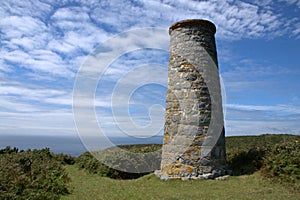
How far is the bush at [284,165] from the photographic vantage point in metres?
8.86

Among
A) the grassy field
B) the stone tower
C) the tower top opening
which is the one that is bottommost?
the grassy field

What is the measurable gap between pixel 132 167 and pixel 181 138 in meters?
4.65

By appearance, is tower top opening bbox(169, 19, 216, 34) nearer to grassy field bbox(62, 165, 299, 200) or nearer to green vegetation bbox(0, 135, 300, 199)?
green vegetation bbox(0, 135, 300, 199)

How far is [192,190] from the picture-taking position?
8922 mm

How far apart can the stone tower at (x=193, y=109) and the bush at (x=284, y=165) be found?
1799 millimetres

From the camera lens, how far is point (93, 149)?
1798cm

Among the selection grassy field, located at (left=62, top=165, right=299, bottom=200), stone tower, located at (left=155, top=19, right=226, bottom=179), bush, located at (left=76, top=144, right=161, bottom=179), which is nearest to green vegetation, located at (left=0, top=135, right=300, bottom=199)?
grassy field, located at (left=62, top=165, right=299, bottom=200)

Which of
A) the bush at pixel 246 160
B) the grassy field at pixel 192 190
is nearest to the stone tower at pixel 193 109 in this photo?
the grassy field at pixel 192 190

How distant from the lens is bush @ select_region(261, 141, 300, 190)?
8862mm

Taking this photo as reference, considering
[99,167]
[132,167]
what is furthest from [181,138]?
[99,167]

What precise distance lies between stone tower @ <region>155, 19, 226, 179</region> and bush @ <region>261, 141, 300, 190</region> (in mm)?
1799

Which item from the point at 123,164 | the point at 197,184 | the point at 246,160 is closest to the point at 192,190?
the point at 197,184

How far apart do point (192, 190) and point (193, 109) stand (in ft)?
10.6

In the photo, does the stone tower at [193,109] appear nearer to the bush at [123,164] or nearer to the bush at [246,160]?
the bush at [246,160]
